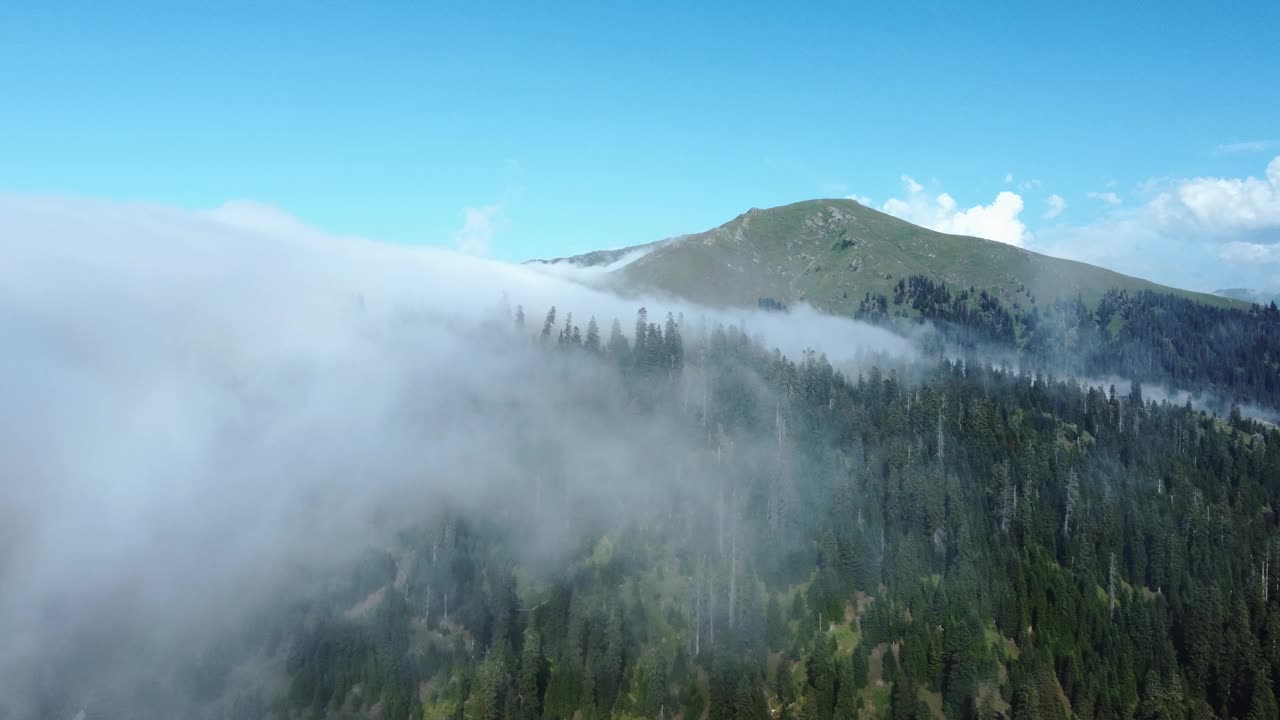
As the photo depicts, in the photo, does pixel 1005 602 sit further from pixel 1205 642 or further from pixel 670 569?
pixel 670 569

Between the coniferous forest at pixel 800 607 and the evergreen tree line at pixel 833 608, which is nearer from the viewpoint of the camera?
the evergreen tree line at pixel 833 608

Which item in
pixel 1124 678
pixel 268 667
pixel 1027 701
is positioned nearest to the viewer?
pixel 1027 701

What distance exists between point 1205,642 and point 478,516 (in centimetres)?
16573

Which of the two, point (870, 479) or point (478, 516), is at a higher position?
point (870, 479)

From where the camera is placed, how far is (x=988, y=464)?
199375 millimetres

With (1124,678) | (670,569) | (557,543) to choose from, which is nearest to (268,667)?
(557,543)

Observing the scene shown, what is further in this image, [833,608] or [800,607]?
[800,607]

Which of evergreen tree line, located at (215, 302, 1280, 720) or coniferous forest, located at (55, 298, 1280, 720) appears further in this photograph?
coniferous forest, located at (55, 298, 1280, 720)

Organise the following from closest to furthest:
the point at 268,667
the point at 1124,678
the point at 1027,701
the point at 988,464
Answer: the point at 1027,701 < the point at 1124,678 < the point at 268,667 < the point at 988,464

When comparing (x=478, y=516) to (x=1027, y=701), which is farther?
(x=478, y=516)

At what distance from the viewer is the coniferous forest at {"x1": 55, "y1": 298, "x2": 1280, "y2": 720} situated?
13712cm

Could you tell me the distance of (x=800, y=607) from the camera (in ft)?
501

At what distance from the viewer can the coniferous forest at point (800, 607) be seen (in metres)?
137

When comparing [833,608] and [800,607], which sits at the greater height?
[833,608]
